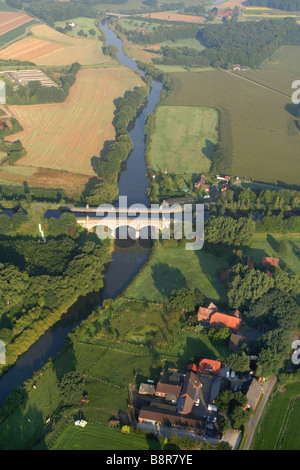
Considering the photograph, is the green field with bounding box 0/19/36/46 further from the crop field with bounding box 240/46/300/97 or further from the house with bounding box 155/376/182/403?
the house with bounding box 155/376/182/403

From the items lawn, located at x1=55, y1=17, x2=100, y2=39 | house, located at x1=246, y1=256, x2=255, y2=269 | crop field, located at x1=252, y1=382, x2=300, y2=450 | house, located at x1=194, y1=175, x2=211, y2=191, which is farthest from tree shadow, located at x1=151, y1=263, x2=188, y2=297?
lawn, located at x1=55, y1=17, x2=100, y2=39

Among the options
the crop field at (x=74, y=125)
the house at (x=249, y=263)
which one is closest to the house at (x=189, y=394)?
the house at (x=249, y=263)

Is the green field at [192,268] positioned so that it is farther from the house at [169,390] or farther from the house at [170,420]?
the house at [170,420]

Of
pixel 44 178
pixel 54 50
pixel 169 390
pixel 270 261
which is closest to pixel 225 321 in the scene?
pixel 169 390

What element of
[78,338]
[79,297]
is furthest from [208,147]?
[78,338]

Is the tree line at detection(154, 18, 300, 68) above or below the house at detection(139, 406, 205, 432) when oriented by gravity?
above

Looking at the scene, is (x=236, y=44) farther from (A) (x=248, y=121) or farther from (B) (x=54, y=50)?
(B) (x=54, y=50)
